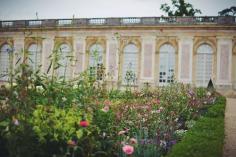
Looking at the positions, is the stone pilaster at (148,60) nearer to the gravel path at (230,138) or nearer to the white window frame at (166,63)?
the white window frame at (166,63)

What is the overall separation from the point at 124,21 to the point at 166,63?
420 centimetres

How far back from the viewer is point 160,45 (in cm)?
2584

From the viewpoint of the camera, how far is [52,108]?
13.3 ft

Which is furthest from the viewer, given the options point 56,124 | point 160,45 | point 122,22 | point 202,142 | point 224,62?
point 122,22

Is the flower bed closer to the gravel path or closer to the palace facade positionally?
the gravel path

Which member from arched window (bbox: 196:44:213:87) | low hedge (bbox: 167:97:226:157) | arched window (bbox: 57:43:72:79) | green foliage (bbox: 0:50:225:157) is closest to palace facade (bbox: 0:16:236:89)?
arched window (bbox: 196:44:213:87)

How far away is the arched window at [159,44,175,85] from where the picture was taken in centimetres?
2588

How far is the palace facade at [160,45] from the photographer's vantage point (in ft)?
80.7

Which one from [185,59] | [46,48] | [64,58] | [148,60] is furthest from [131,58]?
[64,58]

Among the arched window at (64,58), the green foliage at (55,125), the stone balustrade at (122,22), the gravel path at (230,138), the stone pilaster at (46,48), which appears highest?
the stone balustrade at (122,22)

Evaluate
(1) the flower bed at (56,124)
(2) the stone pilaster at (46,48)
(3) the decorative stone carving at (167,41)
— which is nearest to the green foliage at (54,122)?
(1) the flower bed at (56,124)

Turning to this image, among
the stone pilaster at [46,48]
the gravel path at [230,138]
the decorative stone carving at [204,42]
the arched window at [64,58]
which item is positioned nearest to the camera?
the arched window at [64,58]

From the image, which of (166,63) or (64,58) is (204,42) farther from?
(64,58)

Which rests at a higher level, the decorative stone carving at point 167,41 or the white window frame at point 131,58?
the decorative stone carving at point 167,41
